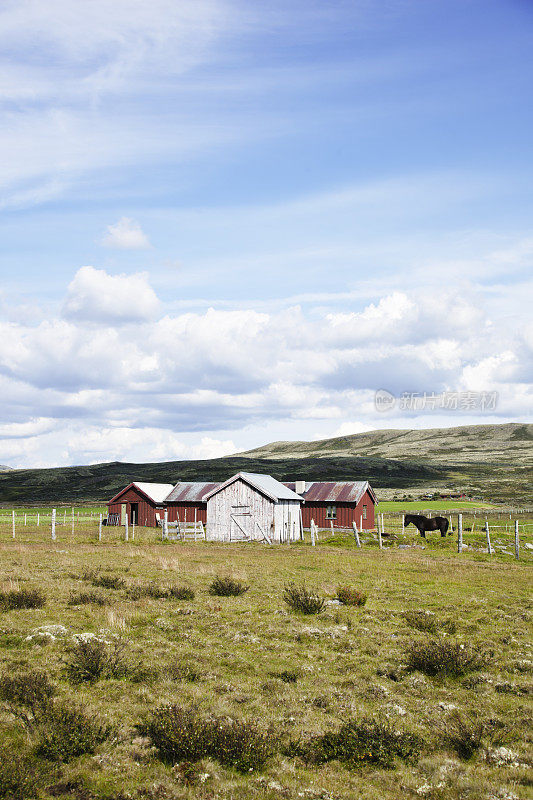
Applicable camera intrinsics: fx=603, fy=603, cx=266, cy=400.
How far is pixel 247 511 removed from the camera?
51.7 metres

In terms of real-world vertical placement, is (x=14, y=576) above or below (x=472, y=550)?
above

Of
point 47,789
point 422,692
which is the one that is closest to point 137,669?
point 47,789

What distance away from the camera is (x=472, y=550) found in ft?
137

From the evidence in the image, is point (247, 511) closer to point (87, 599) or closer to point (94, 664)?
point (87, 599)

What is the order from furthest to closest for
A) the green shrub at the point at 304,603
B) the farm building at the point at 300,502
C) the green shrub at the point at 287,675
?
the farm building at the point at 300,502 < the green shrub at the point at 304,603 < the green shrub at the point at 287,675

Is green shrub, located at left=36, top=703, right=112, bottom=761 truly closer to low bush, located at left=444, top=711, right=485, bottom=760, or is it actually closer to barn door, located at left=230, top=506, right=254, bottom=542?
low bush, located at left=444, top=711, right=485, bottom=760

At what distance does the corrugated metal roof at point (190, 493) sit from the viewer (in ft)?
209

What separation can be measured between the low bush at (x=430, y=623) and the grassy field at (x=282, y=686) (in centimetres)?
5

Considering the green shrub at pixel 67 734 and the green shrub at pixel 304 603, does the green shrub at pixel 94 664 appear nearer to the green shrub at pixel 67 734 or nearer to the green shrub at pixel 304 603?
the green shrub at pixel 67 734

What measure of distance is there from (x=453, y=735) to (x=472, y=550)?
34902 mm

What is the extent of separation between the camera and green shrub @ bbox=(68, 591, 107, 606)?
1750cm

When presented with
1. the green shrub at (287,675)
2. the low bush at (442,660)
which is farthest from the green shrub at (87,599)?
the low bush at (442,660)

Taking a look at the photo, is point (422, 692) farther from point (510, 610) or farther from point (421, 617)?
point (510, 610)

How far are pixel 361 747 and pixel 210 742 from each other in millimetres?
2158
